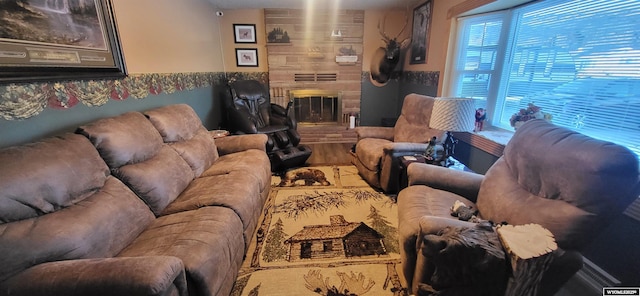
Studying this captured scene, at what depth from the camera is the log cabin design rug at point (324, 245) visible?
1532 mm

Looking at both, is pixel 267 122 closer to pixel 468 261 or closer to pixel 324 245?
pixel 324 245

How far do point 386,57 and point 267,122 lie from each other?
2302 millimetres

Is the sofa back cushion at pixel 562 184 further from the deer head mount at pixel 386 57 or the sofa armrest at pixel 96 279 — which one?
the deer head mount at pixel 386 57

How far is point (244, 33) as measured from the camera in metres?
4.35

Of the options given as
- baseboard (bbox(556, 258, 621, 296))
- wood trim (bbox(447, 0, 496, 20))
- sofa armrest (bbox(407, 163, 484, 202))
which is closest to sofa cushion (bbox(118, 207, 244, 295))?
sofa armrest (bbox(407, 163, 484, 202))

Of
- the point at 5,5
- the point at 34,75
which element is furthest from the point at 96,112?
the point at 5,5

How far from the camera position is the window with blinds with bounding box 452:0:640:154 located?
4.63ft

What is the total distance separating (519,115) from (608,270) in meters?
1.12

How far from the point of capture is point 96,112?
1.77 meters

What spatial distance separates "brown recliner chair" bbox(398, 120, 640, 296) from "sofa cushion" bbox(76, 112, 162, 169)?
5.58ft

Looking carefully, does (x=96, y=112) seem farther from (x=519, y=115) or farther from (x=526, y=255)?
(x=519, y=115)

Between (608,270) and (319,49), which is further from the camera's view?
(319,49)

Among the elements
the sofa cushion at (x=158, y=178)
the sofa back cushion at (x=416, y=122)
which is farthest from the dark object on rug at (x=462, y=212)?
the sofa cushion at (x=158, y=178)

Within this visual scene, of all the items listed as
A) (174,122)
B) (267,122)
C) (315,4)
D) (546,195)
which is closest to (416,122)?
(546,195)
